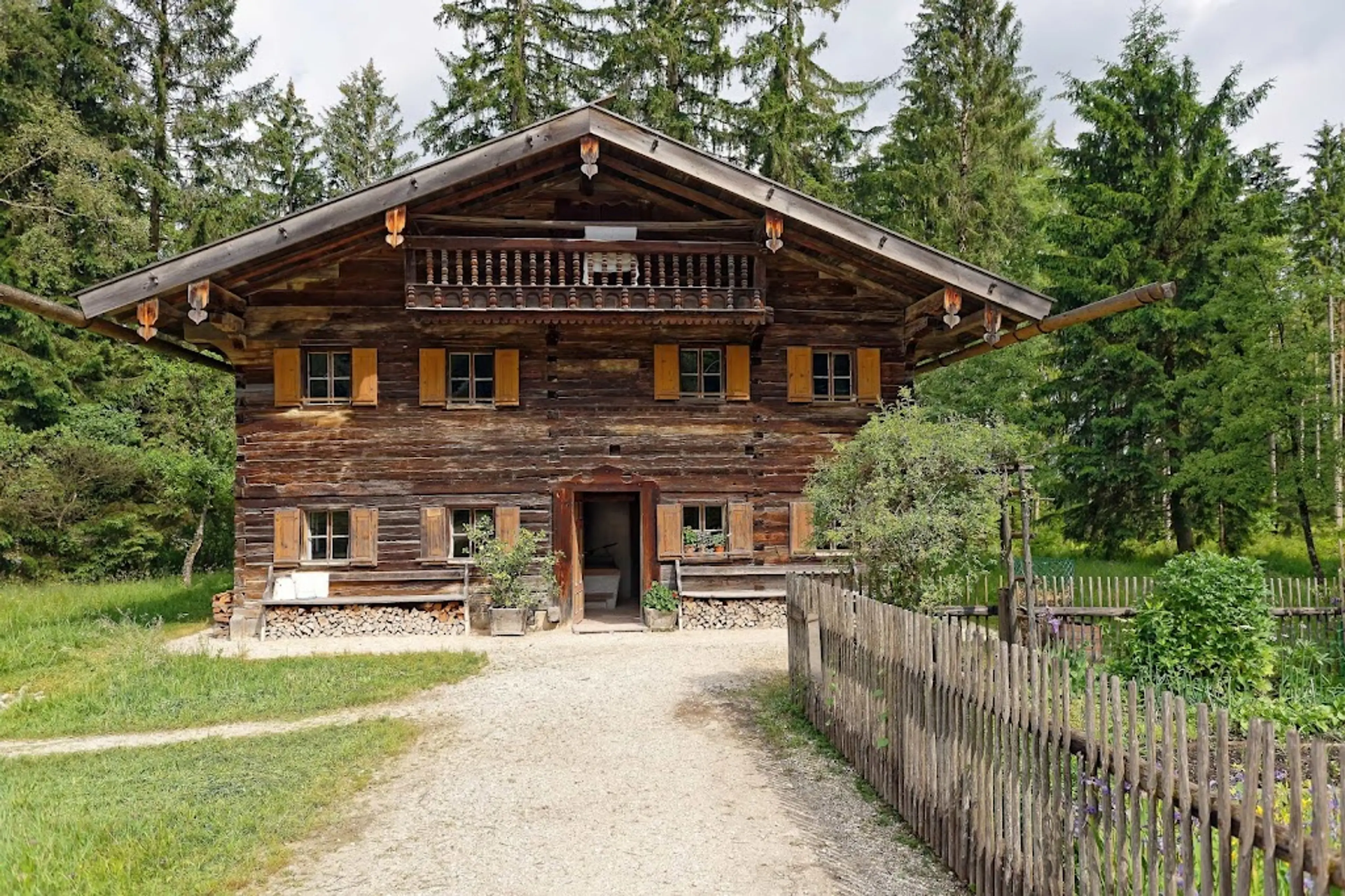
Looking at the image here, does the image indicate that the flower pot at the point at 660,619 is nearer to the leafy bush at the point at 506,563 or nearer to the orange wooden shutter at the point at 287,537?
the leafy bush at the point at 506,563

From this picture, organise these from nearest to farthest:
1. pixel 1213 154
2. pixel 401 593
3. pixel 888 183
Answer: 1. pixel 401 593
2. pixel 1213 154
3. pixel 888 183

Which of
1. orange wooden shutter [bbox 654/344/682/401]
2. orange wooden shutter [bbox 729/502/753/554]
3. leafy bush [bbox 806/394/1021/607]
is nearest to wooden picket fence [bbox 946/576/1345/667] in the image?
leafy bush [bbox 806/394/1021/607]

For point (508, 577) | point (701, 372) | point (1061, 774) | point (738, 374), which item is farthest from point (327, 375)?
point (1061, 774)

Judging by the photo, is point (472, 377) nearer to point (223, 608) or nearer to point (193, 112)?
point (223, 608)

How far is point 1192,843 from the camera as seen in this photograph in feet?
11.1

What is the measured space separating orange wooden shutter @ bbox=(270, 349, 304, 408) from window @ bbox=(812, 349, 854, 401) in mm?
9441

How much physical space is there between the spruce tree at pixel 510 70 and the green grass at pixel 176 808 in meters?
23.9

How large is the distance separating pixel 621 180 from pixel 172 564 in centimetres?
1704

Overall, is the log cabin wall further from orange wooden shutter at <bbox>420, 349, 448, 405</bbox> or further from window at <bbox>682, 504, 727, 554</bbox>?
window at <bbox>682, 504, 727, 554</bbox>

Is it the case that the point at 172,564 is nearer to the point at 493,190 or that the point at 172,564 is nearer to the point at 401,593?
the point at 401,593

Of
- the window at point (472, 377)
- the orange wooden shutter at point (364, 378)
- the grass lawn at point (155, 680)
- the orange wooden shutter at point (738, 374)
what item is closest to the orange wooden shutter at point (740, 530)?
the orange wooden shutter at point (738, 374)

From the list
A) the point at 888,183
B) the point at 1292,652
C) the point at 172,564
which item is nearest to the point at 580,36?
the point at 888,183

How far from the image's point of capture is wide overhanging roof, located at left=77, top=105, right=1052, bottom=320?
13.7 m

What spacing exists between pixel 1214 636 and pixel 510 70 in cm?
2576
